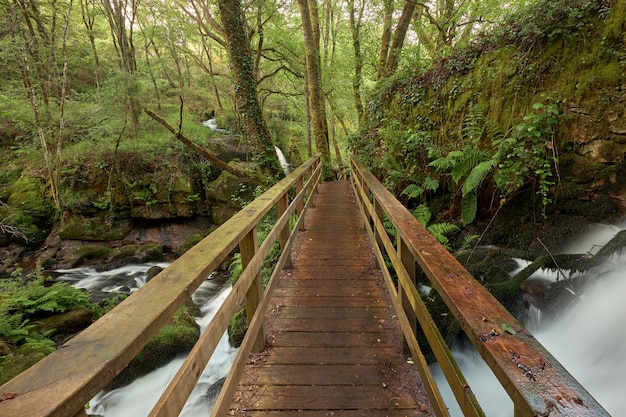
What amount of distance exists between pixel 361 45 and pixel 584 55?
13.6 meters

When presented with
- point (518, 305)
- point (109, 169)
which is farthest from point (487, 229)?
point (109, 169)

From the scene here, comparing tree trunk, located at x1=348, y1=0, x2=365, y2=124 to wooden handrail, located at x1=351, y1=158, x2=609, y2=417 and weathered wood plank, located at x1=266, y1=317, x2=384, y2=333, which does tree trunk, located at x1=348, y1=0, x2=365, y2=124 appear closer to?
weathered wood plank, located at x1=266, y1=317, x2=384, y2=333

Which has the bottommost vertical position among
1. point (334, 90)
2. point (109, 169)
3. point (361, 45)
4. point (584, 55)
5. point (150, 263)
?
point (150, 263)

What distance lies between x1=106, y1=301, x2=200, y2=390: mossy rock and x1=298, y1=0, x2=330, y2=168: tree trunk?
29.2 feet

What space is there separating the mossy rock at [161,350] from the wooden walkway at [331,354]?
2833 millimetres

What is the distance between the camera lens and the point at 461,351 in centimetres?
390

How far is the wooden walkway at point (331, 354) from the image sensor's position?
2068 millimetres

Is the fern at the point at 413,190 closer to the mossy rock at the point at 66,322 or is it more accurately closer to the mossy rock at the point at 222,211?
the mossy rock at the point at 66,322

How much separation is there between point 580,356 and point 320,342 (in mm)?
2714

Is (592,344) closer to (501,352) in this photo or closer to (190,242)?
(501,352)

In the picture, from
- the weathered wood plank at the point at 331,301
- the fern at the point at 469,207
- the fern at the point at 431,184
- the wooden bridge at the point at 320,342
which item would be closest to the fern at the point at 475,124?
the fern at the point at 431,184

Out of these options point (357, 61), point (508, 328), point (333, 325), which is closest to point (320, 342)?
point (333, 325)

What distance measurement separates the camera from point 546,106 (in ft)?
14.1

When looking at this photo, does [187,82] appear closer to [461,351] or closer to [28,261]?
[28,261]
